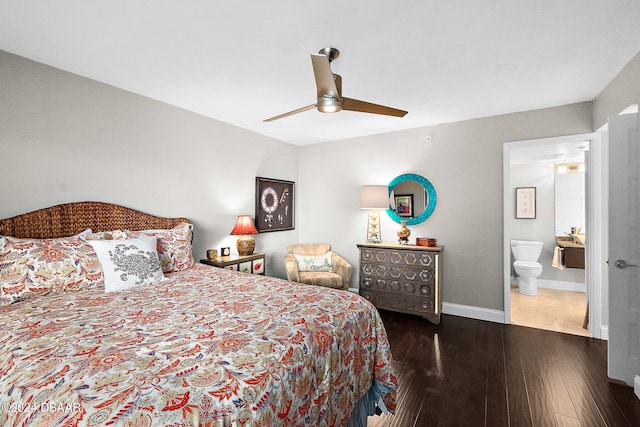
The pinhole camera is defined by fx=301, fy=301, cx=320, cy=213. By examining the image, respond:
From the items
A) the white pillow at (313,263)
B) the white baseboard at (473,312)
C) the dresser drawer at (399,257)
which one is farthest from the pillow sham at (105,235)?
the white baseboard at (473,312)

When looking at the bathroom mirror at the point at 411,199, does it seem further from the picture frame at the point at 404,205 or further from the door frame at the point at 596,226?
the door frame at the point at 596,226

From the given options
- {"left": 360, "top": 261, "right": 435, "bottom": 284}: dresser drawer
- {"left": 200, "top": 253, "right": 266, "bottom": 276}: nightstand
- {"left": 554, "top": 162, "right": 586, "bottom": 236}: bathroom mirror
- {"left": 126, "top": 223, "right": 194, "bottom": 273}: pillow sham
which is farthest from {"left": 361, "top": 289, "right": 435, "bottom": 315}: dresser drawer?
{"left": 554, "top": 162, "right": 586, "bottom": 236}: bathroom mirror

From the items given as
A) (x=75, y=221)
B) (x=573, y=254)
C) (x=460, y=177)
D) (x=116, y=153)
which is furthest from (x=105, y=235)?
(x=573, y=254)

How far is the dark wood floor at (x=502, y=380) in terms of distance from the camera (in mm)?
1925

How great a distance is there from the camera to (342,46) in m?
2.06

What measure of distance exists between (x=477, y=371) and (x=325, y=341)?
69.4 inches

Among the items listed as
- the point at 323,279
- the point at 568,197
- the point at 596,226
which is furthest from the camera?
the point at 568,197

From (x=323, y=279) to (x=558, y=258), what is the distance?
379cm

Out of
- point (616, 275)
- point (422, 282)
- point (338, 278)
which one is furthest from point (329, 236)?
point (616, 275)

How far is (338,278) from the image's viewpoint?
3.88 meters

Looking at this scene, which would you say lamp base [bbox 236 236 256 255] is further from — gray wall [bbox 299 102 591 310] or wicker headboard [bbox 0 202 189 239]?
gray wall [bbox 299 102 591 310]

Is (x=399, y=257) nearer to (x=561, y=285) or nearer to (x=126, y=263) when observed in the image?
(x=126, y=263)

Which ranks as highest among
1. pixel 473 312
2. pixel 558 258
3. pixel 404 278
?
pixel 558 258

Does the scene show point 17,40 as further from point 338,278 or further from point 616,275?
point 616,275
